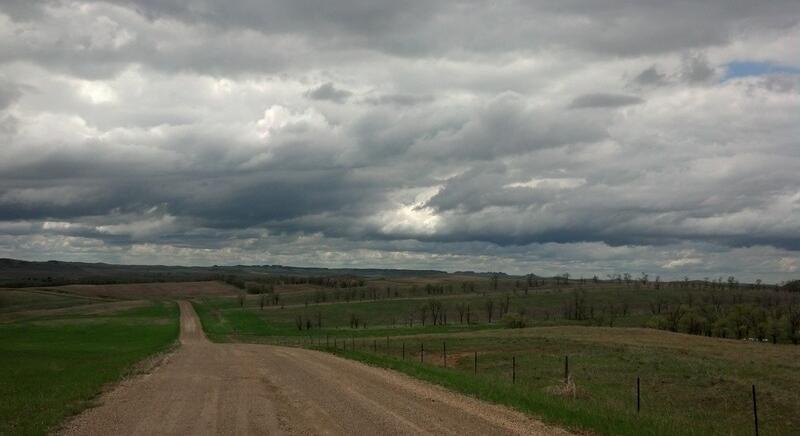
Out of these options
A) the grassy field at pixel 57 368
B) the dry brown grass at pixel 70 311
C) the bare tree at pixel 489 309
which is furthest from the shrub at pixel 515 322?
the dry brown grass at pixel 70 311

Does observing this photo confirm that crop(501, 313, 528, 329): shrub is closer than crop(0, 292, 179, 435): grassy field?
No

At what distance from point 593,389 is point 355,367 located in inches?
459

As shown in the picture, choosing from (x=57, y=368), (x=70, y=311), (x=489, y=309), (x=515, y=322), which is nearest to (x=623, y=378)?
(x=57, y=368)

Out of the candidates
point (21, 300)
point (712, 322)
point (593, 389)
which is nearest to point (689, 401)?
point (593, 389)

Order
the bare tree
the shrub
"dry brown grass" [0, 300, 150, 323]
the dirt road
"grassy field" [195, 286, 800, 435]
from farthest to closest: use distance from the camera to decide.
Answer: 1. the bare tree
2. "dry brown grass" [0, 300, 150, 323]
3. the shrub
4. "grassy field" [195, 286, 800, 435]
5. the dirt road

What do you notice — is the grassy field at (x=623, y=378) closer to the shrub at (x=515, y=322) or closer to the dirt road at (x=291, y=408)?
the dirt road at (x=291, y=408)

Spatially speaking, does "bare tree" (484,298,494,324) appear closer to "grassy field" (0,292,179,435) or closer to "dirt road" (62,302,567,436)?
"grassy field" (0,292,179,435)

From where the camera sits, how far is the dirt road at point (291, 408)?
16.5 m

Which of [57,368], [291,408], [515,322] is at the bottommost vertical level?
[515,322]

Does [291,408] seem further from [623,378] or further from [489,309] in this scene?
[489,309]

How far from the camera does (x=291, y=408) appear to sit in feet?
64.4

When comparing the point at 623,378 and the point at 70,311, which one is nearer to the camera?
the point at 623,378

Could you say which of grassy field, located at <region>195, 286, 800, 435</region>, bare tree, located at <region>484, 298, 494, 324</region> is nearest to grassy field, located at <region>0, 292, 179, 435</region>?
grassy field, located at <region>195, 286, 800, 435</region>

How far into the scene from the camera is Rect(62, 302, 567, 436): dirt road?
1645 cm
